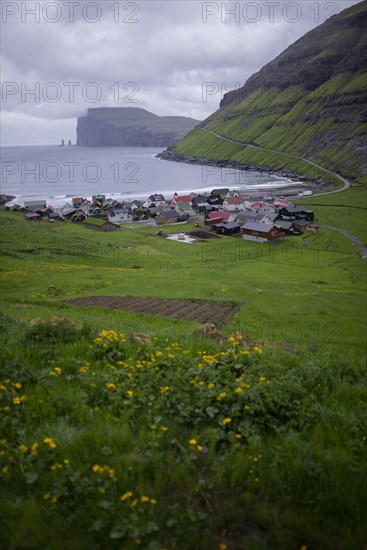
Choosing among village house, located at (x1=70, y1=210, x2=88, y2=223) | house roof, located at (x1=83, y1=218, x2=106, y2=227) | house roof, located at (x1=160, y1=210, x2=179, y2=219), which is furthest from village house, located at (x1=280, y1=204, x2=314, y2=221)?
village house, located at (x1=70, y1=210, x2=88, y2=223)

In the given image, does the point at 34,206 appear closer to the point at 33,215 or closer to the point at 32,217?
the point at 33,215

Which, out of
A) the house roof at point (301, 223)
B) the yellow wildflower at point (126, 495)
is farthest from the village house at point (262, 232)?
the yellow wildflower at point (126, 495)

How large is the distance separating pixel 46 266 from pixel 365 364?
4880cm

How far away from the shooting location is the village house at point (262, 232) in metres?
82.6

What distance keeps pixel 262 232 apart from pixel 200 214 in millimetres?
40934

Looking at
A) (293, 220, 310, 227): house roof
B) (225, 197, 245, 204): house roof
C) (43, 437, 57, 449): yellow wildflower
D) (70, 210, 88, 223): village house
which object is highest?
(225, 197, 245, 204): house roof

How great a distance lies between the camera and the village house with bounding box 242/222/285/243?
271 ft

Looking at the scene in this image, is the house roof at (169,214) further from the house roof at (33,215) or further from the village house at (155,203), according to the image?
the house roof at (33,215)

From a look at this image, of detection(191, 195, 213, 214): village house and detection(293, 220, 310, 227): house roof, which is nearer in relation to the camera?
detection(293, 220, 310, 227): house roof

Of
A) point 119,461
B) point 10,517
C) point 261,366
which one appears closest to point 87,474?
point 119,461

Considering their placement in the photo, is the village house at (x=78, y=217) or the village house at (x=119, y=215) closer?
the village house at (x=78, y=217)

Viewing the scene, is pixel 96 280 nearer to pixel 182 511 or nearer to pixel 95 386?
pixel 95 386

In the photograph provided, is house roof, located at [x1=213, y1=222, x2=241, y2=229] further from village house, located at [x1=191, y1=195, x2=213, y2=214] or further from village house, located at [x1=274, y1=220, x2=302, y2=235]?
village house, located at [x1=191, y1=195, x2=213, y2=214]

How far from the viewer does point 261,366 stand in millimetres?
8297
